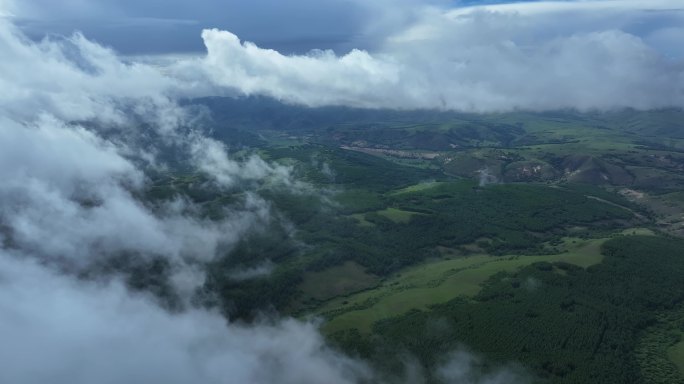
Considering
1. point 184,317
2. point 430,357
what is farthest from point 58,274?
point 430,357

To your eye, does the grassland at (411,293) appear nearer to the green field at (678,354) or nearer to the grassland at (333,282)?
the grassland at (333,282)

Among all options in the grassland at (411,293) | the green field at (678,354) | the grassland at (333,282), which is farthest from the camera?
the grassland at (333,282)

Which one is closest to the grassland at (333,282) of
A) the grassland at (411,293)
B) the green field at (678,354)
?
the grassland at (411,293)

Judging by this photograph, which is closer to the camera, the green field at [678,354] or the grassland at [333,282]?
the green field at [678,354]

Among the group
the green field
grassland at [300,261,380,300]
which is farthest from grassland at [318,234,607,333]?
the green field

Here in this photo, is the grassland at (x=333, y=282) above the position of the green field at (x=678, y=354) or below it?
above

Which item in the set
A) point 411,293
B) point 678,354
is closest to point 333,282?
point 411,293

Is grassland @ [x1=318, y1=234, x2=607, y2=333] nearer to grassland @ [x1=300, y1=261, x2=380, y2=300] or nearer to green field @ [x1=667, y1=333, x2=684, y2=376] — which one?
grassland @ [x1=300, y1=261, x2=380, y2=300]

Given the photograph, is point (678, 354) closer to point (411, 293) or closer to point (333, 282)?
point (411, 293)
